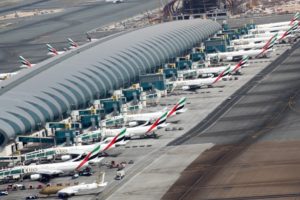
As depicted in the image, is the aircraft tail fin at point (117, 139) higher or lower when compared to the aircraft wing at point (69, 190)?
higher

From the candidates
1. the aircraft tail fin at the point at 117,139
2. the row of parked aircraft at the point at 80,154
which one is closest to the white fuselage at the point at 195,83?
the row of parked aircraft at the point at 80,154

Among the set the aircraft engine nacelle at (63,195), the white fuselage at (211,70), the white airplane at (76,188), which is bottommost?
the aircraft engine nacelle at (63,195)

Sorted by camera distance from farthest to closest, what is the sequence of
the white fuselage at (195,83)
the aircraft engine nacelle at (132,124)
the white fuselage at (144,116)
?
the white fuselage at (195,83)
the white fuselage at (144,116)
the aircraft engine nacelle at (132,124)

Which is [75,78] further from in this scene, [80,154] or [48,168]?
[48,168]

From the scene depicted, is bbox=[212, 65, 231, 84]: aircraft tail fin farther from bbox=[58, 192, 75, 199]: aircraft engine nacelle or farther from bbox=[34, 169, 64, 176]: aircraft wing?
bbox=[58, 192, 75, 199]: aircraft engine nacelle

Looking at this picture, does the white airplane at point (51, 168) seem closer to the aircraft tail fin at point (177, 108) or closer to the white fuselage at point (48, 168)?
the white fuselage at point (48, 168)

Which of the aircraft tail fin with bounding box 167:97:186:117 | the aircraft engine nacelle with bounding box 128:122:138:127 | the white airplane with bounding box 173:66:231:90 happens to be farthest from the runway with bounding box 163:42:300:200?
the aircraft engine nacelle with bounding box 128:122:138:127

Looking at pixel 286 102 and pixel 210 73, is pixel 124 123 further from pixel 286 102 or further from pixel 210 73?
pixel 210 73
